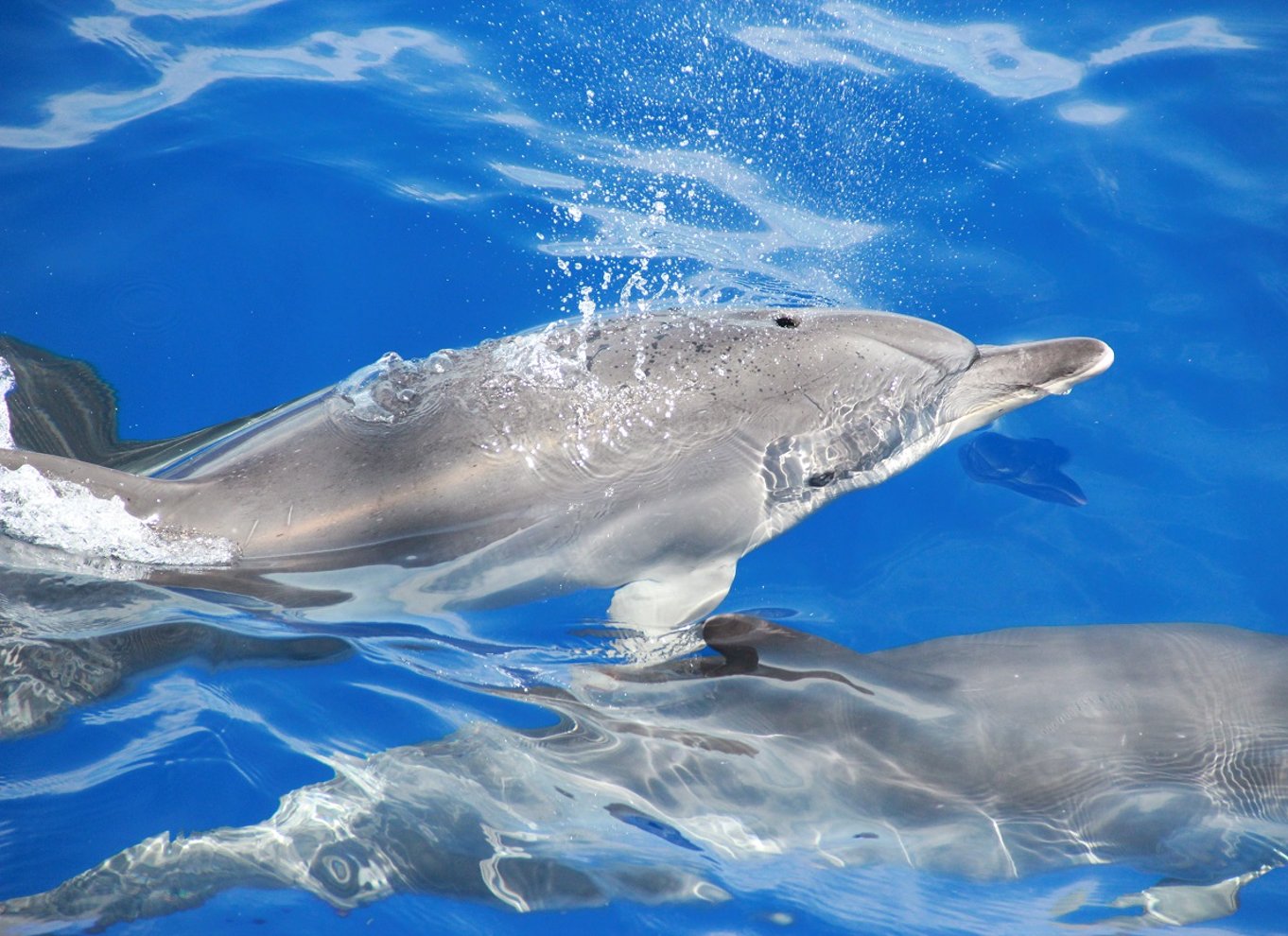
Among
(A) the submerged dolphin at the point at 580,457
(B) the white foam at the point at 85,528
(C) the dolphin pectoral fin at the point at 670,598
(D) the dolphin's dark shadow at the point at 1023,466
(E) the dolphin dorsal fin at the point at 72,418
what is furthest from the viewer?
(D) the dolphin's dark shadow at the point at 1023,466

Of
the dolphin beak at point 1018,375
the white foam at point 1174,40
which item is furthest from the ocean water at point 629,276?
the dolphin beak at point 1018,375

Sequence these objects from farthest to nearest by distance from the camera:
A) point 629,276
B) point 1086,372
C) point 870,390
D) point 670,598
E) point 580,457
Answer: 1. point 629,276
2. point 1086,372
3. point 870,390
4. point 670,598
5. point 580,457

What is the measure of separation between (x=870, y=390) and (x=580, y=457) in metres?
1.53

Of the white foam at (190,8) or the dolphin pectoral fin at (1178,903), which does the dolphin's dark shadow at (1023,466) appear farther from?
the white foam at (190,8)

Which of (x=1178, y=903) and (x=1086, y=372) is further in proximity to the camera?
(x=1086, y=372)

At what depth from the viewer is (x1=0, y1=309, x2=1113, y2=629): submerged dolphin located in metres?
4.73

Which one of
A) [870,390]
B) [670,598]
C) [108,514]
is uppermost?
[870,390]

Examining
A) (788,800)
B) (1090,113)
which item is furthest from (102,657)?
(1090,113)

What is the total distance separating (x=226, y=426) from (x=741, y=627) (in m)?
3.24

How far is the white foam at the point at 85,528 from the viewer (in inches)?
177

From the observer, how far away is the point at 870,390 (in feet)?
17.4

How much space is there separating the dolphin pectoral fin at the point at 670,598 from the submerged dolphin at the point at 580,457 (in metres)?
0.01

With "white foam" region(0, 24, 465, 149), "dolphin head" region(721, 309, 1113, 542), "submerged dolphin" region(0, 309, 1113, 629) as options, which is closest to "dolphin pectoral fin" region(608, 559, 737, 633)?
"submerged dolphin" region(0, 309, 1113, 629)

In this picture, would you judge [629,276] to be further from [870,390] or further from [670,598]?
[670,598]
